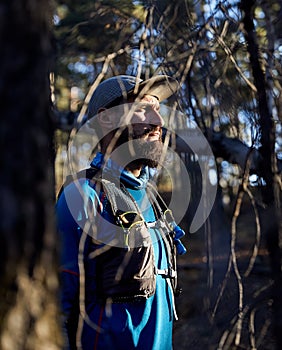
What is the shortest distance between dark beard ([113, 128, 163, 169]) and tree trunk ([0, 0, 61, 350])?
1526 millimetres

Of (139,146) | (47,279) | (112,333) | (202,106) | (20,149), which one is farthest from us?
(202,106)

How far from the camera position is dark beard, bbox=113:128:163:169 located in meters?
2.83

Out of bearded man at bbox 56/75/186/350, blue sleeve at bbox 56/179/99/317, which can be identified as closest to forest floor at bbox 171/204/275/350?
bearded man at bbox 56/75/186/350

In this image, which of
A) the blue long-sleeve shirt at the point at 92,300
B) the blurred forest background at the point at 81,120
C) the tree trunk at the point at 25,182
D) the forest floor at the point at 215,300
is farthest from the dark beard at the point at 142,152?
the forest floor at the point at 215,300

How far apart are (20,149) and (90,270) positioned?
4.24 feet

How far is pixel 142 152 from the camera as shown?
2.85m

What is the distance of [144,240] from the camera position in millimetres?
2512

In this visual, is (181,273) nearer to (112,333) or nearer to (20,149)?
(112,333)

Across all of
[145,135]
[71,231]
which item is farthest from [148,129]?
[71,231]

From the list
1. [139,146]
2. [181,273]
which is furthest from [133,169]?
[181,273]

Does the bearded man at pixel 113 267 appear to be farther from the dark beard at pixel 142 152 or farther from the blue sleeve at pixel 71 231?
the dark beard at pixel 142 152

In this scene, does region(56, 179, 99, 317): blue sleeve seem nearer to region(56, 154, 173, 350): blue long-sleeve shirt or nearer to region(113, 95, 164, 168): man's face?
region(56, 154, 173, 350): blue long-sleeve shirt

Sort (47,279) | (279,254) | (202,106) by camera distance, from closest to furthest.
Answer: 1. (47,279)
2. (279,254)
3. (202,106)

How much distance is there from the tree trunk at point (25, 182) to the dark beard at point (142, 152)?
153cm
